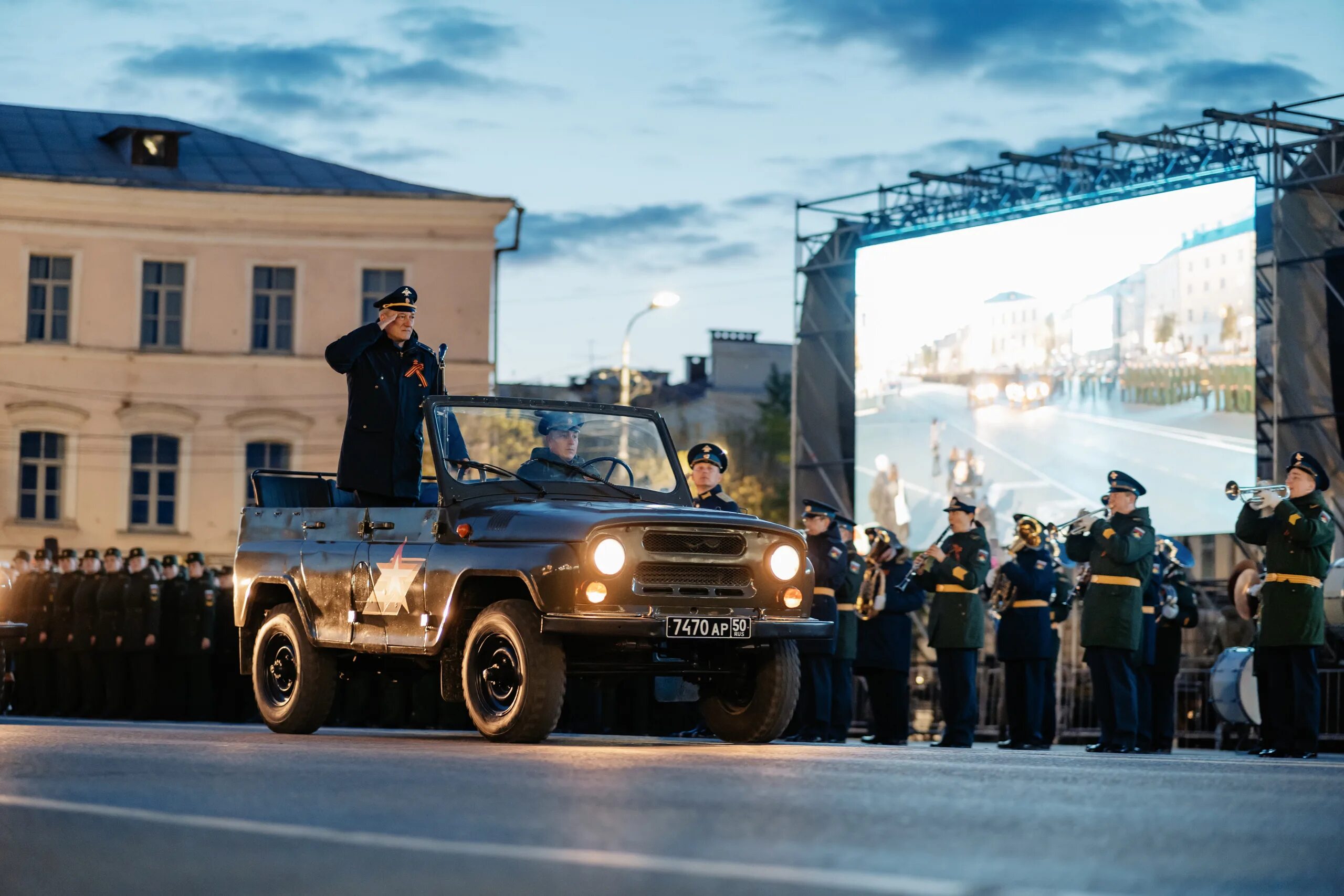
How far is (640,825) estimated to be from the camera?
6.01 metres

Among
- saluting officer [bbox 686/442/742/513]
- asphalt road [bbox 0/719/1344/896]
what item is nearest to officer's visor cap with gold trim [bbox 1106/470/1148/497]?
saluting officer [bbox 686/442/742/513]

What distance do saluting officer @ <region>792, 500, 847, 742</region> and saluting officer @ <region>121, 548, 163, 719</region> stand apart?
8.82 metres

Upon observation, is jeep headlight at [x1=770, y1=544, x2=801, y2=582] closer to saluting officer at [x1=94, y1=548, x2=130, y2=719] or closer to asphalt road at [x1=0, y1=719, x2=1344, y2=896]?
asphalt road at [x1=0, y1=719, x2=1344, y2=896]

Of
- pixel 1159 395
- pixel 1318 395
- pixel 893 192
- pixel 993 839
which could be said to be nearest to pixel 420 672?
pixel 993 839

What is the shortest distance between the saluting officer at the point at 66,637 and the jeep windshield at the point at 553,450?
12.5 m

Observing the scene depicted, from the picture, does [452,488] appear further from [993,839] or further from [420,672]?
[993,839]

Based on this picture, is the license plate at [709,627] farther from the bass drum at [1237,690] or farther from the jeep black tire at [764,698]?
the bass drum at [1237,690]

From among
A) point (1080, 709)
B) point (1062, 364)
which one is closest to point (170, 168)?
point (1062, 364)

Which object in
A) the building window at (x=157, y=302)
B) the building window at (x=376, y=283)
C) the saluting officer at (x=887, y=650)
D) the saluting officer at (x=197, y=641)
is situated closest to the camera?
the saluting officer at (x=887, y=650)

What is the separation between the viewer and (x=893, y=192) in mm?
35125

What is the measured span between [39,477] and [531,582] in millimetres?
33186

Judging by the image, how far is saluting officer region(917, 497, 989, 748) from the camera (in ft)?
52.5

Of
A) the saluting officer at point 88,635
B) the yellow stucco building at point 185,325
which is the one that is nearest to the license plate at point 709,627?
the saluting officer at point 88,635

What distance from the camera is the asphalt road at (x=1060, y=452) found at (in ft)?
94.4
